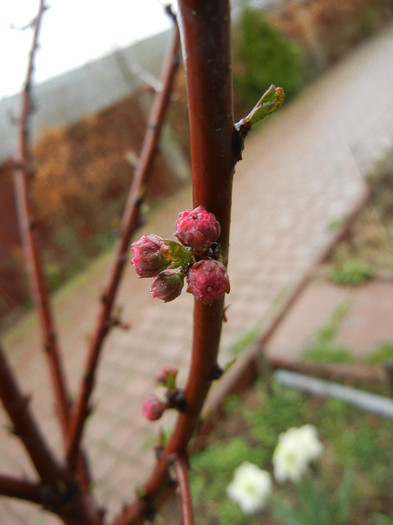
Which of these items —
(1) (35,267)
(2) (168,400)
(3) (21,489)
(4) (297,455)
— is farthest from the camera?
(4) (297,455)

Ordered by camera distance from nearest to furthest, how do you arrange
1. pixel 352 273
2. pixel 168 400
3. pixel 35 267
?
1. pixel 168 400
2. pixel 35 267
3. pixel 352 273

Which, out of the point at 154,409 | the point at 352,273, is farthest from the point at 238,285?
the point at 154,409

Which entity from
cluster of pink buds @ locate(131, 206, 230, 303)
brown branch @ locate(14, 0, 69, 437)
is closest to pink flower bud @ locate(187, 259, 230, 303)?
cluster of pink buds @ locate(131, 206, 230, 303)

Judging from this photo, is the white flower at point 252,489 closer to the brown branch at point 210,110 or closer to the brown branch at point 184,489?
the brown branch at point 184,489

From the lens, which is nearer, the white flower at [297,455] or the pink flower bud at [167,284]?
the pink flower bud at [167,284]

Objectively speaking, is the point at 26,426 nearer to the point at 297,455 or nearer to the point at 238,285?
the point at 297,455

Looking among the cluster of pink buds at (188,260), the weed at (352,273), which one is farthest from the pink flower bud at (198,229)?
the weed at (352,273)
